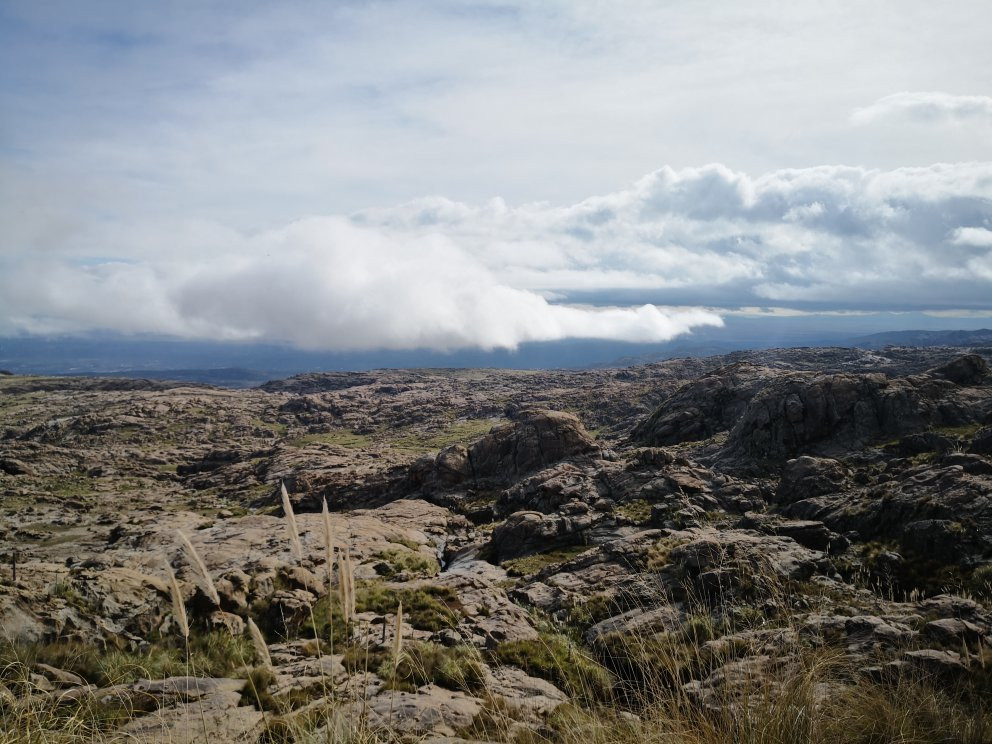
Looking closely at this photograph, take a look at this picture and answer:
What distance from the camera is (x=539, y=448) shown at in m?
60.8

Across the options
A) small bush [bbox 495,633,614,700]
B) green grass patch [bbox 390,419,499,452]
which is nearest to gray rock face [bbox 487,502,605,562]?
small bush [bbox 495,633,614,700]

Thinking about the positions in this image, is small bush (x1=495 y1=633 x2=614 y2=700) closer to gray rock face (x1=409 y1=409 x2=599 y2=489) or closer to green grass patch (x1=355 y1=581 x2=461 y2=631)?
green grass patch (x1=355 y1=581 x2=461 y2=631)

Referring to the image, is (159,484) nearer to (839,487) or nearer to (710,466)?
(710,466)

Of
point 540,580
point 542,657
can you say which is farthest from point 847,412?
point 542,657

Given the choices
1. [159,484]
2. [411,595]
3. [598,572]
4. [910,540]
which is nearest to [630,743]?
[411,595]

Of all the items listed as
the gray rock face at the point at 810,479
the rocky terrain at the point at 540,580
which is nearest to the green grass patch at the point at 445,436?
the rocky terrain at the point at 540,580

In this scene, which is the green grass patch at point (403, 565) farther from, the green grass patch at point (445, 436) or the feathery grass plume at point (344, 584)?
the green grass patch at point (445, 436)

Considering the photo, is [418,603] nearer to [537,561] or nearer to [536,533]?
[537,561]

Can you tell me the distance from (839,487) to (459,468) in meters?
39.6

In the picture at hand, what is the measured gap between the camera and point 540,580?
2561cm

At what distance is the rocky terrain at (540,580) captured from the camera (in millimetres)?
5180

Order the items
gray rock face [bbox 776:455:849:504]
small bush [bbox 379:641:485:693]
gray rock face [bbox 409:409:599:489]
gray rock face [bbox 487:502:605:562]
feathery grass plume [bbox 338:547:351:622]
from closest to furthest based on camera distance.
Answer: feathery grass plume [bbox 338:547:351:622], small bush [bbox 379:641:485:693], gray rock face [bbox 487:502:605:562], gray rock face [bbox 776:455:849:504], gray rock face [bbox 409:409:599:489]

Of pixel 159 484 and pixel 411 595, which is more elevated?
pixel 411 595

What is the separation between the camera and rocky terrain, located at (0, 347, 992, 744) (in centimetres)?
518
